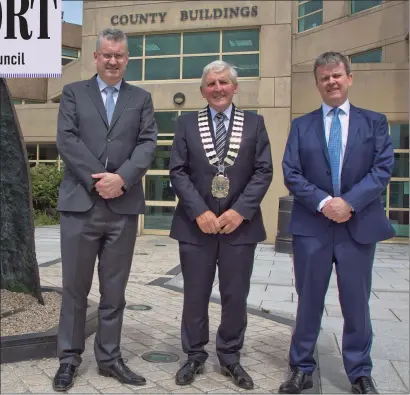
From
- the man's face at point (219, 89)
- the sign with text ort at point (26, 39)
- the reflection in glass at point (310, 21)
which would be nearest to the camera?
the sign with text ort at point (26, 39)

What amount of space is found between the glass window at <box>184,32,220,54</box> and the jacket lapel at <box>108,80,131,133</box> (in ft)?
34.3

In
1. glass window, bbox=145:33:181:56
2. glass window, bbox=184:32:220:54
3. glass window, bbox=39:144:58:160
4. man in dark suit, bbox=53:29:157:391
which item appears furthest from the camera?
glass window, bbox=39:144:58:160

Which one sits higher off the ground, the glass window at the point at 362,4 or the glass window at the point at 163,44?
the glass window at the point at 362,4

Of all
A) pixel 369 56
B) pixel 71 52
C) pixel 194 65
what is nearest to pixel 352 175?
pixel 194 65

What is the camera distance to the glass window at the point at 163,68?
13750 mm

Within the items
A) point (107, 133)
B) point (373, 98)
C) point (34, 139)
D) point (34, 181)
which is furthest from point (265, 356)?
point (34, 139)

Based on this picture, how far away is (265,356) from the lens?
406 cm

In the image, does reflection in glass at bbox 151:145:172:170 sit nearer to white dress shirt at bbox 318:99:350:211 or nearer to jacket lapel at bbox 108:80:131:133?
jacket lapel at bbox 108:80:131:133

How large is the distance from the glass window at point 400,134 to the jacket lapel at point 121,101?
1160 cm

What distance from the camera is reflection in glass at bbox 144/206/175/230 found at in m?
14.1

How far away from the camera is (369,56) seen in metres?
17.3

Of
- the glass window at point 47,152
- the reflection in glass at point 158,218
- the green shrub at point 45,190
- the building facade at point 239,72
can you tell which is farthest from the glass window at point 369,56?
the glass window at point 47,152

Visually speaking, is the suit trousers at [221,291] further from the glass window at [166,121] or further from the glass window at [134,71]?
the glass window at [134,71]

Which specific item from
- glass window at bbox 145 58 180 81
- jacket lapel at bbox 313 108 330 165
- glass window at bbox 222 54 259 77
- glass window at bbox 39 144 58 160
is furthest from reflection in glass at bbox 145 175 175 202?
jacket lapel at bbox 313 108 330 165
